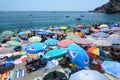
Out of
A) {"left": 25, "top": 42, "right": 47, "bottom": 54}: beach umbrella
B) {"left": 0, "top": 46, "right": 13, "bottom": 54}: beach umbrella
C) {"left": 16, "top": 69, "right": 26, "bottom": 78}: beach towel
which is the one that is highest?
{"left": 25, "top": 42, "right": 47, "bottom": 54}: beach umbrella

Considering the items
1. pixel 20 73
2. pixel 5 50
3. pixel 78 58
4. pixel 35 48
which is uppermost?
pixel 78 58

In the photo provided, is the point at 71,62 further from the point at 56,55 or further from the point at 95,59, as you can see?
the point at 95,59

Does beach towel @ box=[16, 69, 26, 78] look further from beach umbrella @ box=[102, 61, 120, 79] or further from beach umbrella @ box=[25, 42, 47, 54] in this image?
beach umbrella @ box=[102, 61, 120, 79]

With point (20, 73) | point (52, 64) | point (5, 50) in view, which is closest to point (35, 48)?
point (5, 50)

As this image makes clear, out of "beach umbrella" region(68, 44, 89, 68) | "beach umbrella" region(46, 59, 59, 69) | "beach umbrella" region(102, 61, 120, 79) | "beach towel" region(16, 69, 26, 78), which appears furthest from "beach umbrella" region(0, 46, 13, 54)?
"beach umbrella" region(102, 61, 120, 79)

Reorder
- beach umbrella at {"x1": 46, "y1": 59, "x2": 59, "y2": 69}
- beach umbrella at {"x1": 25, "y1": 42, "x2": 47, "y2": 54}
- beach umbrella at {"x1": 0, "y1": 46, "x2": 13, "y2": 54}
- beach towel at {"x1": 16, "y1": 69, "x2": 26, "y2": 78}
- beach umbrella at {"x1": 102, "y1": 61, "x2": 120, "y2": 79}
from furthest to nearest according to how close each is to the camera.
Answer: beach umbrella at {"x1": 0, "y1": 46, "x2": 13, "y2": 54}
beach umbrella at {"x1": 25, "y1": 42, "x2": 47, "y2": 54}
beach umbrella at {"x1": 46, "y1": 59, "x2": 59, "y2": 69}
beach towel at {"x1": 16, "y1": 69, "x2": 26, "y2": 78}
beach umbrella at {"x1": 102, "y1": 61, "x2": 120, "y2": 79}

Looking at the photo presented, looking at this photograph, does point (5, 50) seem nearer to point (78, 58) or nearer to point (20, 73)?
point (20, 73)

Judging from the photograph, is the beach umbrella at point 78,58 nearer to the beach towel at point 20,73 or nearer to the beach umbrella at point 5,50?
the beach towel at point 20,73

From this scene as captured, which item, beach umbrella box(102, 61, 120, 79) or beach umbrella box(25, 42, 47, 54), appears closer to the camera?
beach umbrella box(102, 61, 120, 79)

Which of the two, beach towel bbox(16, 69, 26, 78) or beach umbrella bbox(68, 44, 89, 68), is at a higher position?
beach umbrella bbox(68, 44, 89, 68)

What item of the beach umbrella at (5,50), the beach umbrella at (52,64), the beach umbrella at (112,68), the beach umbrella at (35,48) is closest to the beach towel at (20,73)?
the beach umbrella at (52,64)

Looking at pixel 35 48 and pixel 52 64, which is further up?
pixel 35 48

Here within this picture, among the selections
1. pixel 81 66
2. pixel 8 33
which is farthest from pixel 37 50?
pixel 8 33

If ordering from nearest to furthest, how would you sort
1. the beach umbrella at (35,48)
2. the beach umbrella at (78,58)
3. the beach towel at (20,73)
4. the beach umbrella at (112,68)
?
the beach umbrella at (112,68), the beach towel at (20,73), the beach umbrella at (78,58), the beach umbrella at (35,48)
